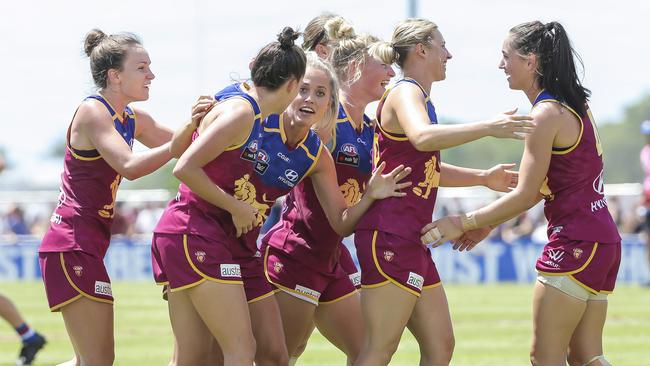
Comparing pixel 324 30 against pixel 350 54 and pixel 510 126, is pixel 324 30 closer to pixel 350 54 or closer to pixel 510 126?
pixel 350 54

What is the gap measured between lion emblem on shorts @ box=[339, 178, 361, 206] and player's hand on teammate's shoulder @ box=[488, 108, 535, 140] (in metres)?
1.51

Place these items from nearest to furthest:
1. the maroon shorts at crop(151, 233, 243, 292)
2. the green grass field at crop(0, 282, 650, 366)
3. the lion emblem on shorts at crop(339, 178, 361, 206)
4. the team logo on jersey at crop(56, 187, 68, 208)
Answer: the maroon shorts at crop(151, 233, 243, 292) → the team logo on jersey at crop(56, 187, 68, 208) → the lion emblem on shorts at crop(339, 178, 361, 206) → the green grass field at crop(0, 282, 650, 366)

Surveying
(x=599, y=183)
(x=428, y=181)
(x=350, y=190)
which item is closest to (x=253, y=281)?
(x=350, y=190)

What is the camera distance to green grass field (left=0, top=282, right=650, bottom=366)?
34.8 ft

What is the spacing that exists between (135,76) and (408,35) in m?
1.77

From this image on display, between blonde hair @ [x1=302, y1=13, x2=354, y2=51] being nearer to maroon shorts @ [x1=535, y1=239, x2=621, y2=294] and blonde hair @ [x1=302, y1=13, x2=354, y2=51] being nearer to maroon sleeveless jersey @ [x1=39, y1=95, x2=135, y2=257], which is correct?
maroon sleeveless jersey @ [x1=39, y1=95, x2=135, y2=257]

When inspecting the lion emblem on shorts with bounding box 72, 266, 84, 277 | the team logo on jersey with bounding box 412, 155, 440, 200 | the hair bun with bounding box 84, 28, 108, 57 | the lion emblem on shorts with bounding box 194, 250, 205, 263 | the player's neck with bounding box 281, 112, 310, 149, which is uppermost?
the hair bun with bounding box 84, 28, 108, 57

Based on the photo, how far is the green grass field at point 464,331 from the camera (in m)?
10.6

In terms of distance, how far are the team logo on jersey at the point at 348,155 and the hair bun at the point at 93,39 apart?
1.74 metres

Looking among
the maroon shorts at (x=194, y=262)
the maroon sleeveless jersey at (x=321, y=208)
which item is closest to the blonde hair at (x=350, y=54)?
the maroon sleeveless jersey at (x=321, y=208)

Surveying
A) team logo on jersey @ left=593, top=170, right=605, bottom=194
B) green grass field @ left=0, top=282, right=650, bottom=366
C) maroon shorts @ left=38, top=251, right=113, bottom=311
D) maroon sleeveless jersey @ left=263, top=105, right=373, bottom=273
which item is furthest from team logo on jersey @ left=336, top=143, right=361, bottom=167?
green grass field @ left=0, top=282, right=650, bottom=366

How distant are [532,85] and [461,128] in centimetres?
69

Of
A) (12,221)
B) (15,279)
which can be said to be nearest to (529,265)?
(15,279)

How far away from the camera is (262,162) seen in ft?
21.4
